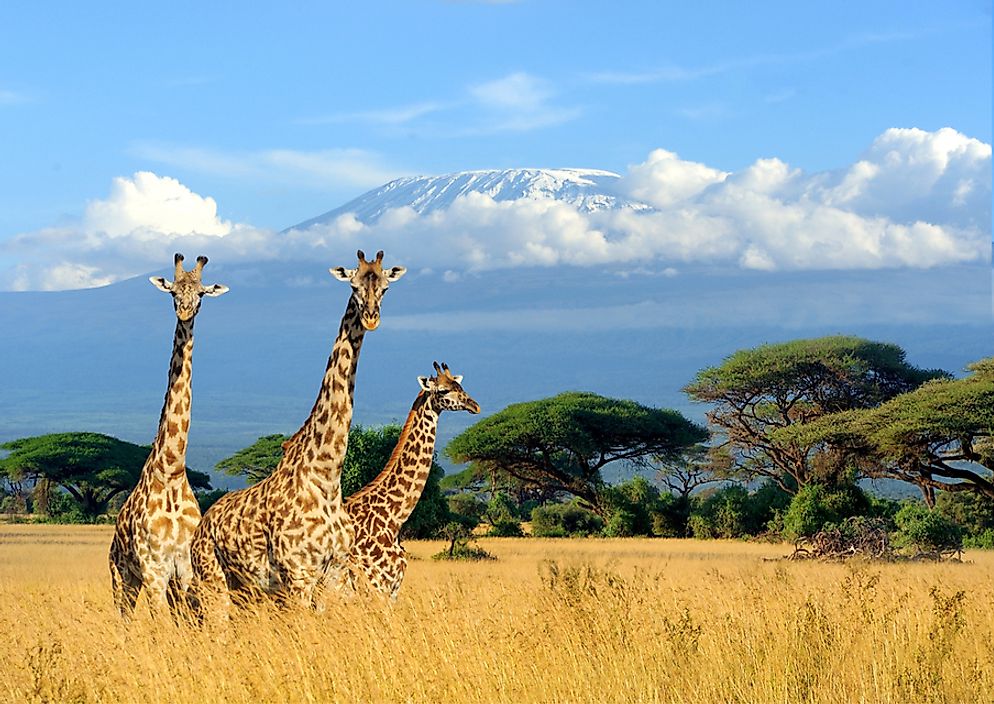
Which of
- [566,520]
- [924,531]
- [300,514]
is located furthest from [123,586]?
[566,520]

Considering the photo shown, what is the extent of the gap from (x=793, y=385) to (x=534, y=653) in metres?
40.3

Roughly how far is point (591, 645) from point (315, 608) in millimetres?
2299

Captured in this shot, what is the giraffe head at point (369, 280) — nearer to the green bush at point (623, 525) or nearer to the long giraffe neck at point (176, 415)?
the long giraffe neck at point (176, 415)

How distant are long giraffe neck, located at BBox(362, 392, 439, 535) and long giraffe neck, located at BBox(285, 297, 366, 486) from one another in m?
1.33

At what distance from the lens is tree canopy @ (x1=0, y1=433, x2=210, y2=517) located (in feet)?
190

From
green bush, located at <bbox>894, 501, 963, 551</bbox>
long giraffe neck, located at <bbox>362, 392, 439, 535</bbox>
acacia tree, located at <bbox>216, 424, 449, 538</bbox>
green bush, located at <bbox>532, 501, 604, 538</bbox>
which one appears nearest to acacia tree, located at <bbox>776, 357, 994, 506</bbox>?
green bush, located at <bbox>894, 501, 963, 551</bbox>

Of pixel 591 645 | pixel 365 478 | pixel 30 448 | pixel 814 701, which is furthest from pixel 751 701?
pixel 30 448

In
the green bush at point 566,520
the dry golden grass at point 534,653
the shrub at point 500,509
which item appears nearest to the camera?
the dry golden grass at point 534,653

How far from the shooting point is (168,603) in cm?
1157

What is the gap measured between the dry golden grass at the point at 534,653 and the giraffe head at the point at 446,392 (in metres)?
1.99

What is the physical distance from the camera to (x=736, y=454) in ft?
178

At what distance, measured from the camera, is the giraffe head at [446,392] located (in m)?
13.5

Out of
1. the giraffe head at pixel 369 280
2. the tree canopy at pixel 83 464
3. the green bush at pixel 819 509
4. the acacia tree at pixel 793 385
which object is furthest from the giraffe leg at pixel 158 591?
Result: the tree canopy at pixel 83 464

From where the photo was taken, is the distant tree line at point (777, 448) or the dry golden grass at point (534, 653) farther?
the distant tree line at point (777, 448)
